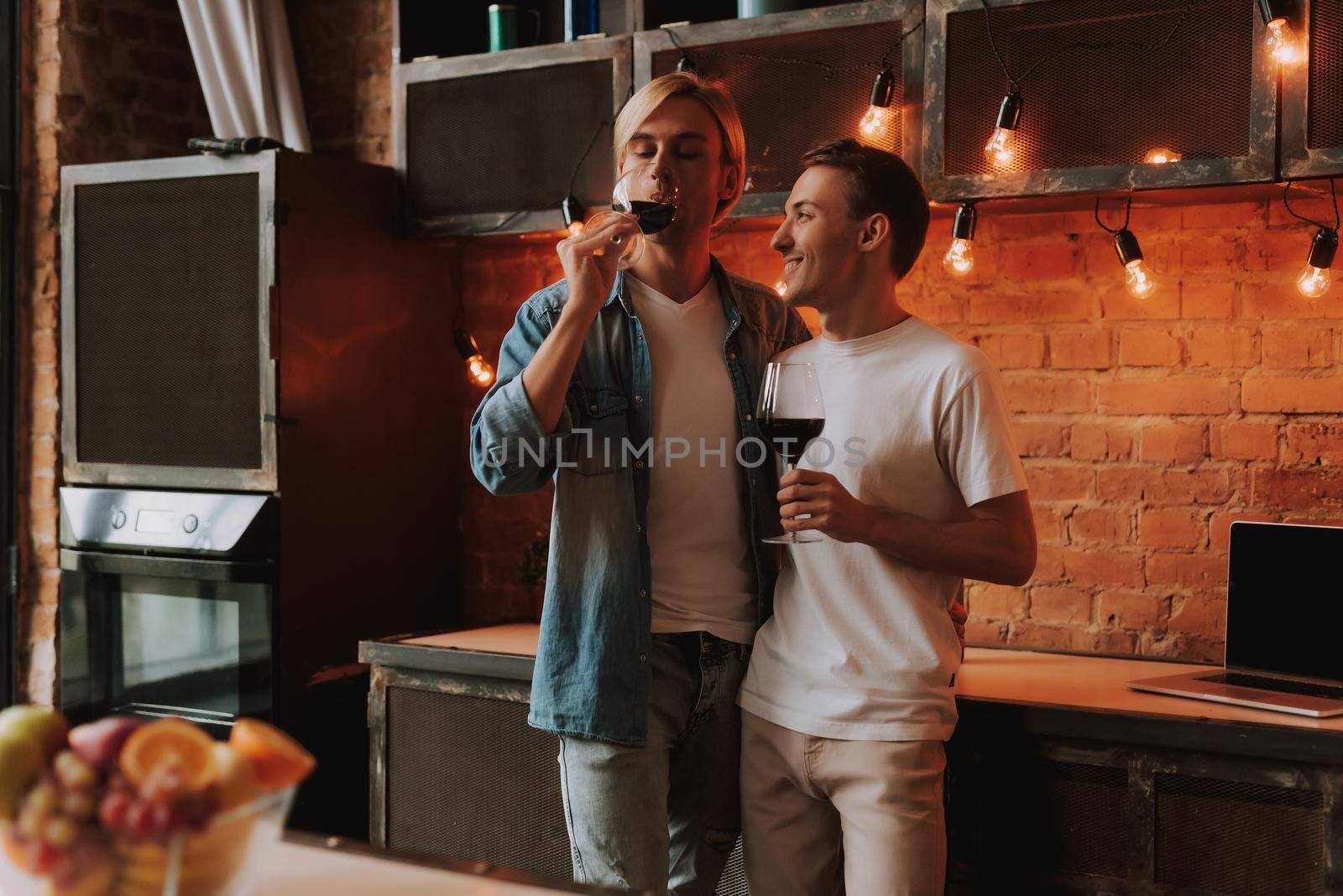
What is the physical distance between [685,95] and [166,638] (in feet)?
5.58

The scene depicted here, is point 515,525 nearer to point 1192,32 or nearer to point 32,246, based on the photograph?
point 32,246

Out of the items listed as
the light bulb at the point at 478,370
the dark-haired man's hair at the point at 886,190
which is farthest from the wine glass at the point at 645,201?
the light bulb at the point at 478,370

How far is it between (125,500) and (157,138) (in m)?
1.03

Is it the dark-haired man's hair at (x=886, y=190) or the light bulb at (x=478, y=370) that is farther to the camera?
the light bulb at (x=478, y=370)

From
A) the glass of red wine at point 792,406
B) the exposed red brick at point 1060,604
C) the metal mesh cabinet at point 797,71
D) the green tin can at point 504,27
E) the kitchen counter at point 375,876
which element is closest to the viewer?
the kitchen counter at point 375,876

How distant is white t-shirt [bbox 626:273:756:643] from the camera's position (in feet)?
6.12

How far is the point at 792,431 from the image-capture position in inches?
64.7

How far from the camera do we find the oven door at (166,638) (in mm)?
2732

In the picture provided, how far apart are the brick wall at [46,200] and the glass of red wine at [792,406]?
6.98 ft

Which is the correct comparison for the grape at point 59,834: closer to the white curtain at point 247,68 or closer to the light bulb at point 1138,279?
the light bulb at point 1138,279

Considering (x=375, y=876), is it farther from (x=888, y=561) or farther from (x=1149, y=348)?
(x=1149, y=348)

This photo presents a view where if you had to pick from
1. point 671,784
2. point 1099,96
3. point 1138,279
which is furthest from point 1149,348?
point 671,784

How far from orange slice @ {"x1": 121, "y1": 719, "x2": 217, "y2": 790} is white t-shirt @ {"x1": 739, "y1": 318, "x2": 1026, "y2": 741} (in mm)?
1018

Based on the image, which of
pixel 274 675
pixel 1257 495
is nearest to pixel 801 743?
pixel 1257 495
